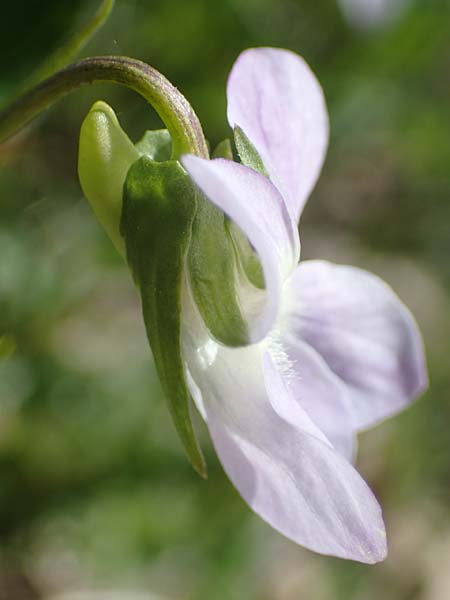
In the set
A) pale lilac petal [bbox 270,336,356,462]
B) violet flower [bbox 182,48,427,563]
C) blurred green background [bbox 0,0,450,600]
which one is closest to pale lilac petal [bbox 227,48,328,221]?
violet flower [bbox 182,48,427,563]

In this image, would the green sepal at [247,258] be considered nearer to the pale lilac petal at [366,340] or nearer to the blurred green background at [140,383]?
the pale lilac petal at [366,340]

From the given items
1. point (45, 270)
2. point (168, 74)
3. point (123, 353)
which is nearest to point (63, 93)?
point (45, 270)

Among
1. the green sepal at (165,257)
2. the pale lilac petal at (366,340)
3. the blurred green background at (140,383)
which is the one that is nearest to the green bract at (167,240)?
the green sepal at (165,257)

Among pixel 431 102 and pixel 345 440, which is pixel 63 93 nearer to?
pixel 345 440

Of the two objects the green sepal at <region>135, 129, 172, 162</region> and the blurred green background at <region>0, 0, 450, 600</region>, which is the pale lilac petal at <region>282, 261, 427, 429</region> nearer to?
the green sepal at <region>135, 129, 172, 162</region>

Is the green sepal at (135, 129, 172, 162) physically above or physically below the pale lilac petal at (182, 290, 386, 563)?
above

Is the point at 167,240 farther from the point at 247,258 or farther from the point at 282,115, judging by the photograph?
the point at 282,115

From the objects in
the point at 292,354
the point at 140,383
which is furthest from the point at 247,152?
the point at 140,383

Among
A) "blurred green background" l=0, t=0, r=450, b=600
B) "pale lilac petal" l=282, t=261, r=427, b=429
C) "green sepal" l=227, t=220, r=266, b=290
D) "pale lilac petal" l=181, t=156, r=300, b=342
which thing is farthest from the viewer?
"blurred green background" l=0, t=0, r=450, b=600
